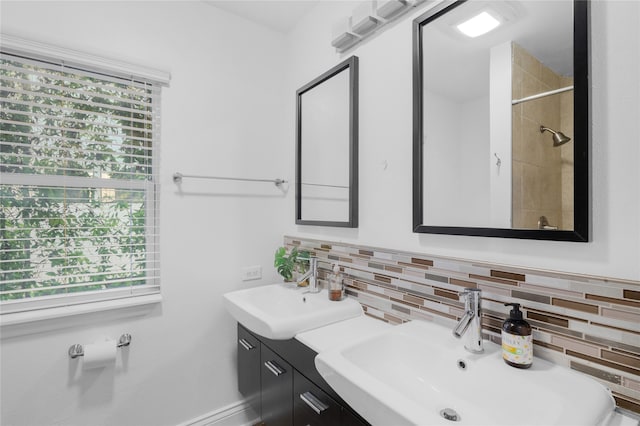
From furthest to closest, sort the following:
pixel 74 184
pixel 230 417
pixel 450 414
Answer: pixel 230 417, pixel 74 184, pixel 450 414

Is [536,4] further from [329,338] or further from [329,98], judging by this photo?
[329,338]

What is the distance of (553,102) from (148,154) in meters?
1.83

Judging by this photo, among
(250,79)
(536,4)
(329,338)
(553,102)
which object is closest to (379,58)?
(536,4)

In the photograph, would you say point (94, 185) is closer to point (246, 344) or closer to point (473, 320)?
point (246, 344)

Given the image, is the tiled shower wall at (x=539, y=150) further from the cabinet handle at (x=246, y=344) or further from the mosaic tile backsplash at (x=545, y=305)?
the cabinet handle at (x=246, y=344)

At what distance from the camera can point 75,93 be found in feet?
5.00

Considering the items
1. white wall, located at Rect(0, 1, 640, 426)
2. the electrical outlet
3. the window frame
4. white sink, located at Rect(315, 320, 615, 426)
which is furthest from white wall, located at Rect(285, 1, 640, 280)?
the window frame

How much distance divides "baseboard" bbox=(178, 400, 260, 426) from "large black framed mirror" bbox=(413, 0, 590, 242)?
160 cm

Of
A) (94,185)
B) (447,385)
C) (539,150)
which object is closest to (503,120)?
(539,150)

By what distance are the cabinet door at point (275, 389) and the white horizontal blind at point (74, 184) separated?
29.8 inches

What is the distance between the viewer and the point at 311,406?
1.13 meters

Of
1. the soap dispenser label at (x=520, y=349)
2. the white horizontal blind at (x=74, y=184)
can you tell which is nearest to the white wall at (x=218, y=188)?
the white horizontal blind at (x=74, y=184)

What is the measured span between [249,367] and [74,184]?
1.27 m

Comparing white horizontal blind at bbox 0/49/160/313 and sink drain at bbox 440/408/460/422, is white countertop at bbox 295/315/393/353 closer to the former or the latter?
sink drain at bbox 440/408/460/422
